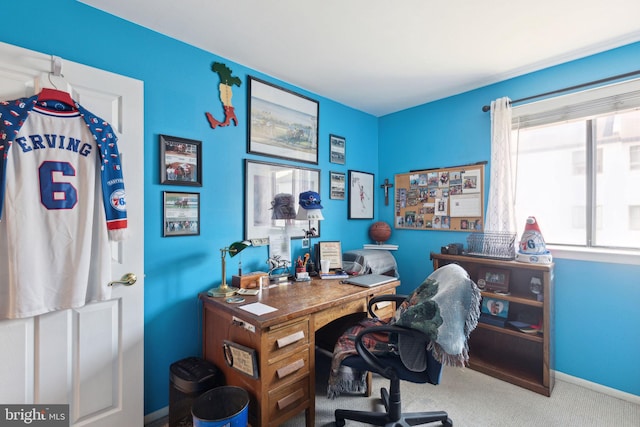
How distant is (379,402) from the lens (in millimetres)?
1999

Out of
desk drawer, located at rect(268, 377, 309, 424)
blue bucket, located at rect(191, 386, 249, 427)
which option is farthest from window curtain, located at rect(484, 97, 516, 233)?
blue bucket, located at rect(191, 386, 249, 427)

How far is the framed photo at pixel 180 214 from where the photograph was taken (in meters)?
1.86

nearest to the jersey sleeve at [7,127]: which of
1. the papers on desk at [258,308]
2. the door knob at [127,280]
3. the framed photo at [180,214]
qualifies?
the door knob at [127,280]

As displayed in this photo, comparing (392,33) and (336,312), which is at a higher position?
(392,33)

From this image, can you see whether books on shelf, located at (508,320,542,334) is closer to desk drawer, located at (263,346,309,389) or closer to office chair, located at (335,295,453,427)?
office chair, located at (335,295,453,427)

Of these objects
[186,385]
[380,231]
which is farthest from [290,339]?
[380,231]

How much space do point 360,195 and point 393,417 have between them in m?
2.13

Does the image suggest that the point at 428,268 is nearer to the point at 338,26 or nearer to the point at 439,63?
the point at 439,63

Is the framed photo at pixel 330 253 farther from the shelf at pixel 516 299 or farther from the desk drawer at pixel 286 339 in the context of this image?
the shelf at pixel 516 299

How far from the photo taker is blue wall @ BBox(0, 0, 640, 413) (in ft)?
→ 5.29

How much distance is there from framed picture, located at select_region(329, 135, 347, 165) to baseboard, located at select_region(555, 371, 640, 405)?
2.61 metres

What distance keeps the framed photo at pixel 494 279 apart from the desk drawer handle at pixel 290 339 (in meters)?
1.71

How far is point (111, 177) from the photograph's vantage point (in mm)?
1537

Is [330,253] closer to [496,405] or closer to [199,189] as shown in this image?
[199,189]
